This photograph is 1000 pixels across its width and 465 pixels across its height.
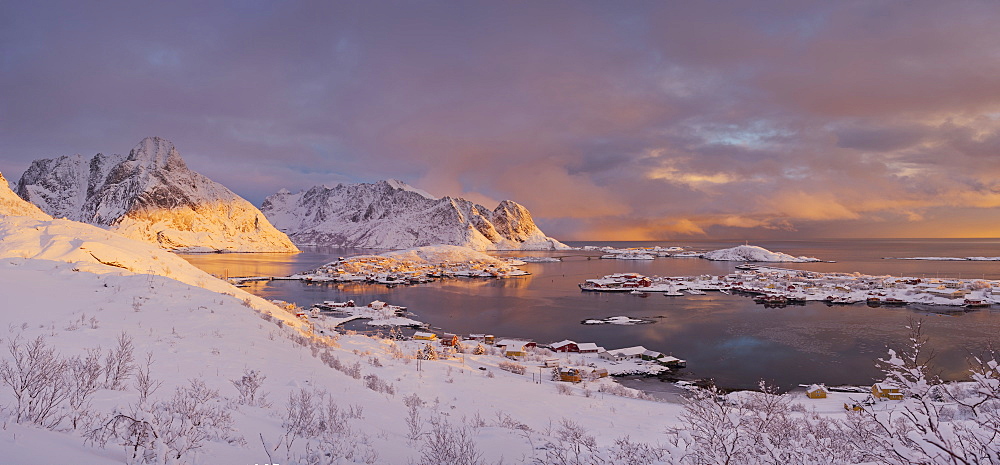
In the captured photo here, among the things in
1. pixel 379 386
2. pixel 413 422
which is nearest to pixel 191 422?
pixel 413 422

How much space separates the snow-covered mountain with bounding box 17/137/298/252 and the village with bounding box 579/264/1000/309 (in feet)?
483

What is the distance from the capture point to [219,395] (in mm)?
6223

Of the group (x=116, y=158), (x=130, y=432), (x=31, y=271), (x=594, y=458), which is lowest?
(x=594, y=458)

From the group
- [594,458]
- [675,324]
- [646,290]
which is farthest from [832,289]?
[594,458]

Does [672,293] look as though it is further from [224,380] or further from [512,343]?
[224,380]

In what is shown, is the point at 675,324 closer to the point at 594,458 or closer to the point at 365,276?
the point at 594,458

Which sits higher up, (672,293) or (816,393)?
(672,293)

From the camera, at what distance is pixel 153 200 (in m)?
160

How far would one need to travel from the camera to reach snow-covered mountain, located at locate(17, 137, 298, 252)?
155375 mm

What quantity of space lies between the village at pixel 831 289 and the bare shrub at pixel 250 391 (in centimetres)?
5490

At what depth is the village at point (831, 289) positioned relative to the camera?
163ft

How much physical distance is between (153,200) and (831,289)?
633 feet

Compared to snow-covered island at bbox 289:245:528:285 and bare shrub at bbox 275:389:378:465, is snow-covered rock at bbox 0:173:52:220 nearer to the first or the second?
bare shrub at bbox 275:389:378:465

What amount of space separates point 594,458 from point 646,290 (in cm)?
6111
